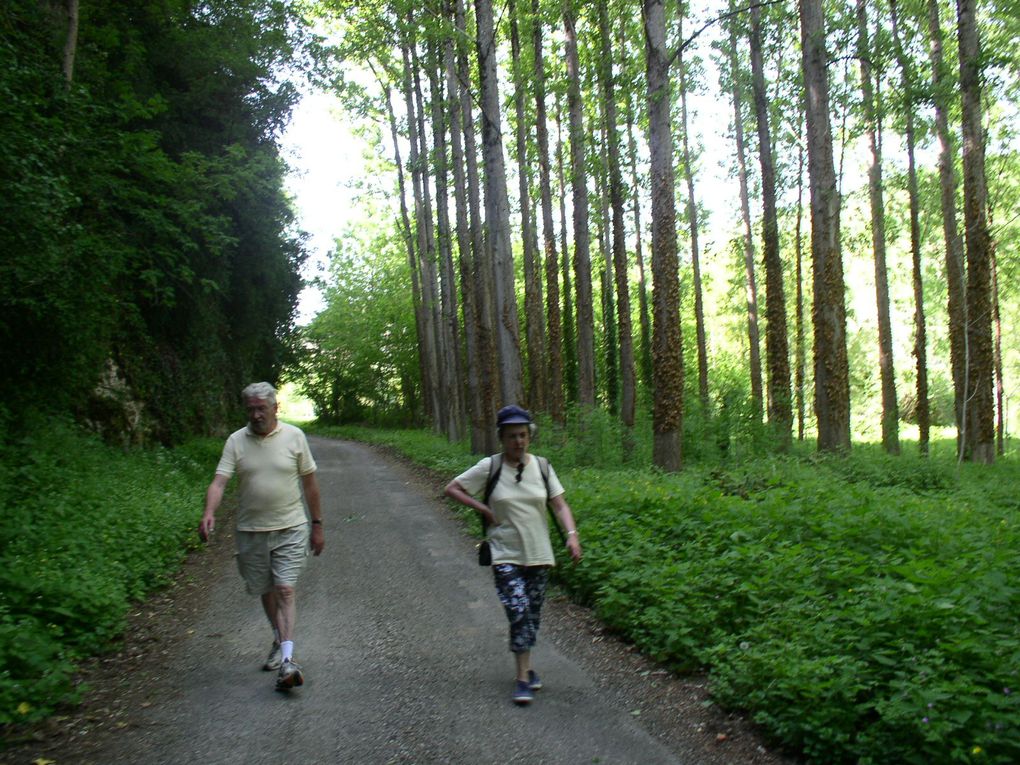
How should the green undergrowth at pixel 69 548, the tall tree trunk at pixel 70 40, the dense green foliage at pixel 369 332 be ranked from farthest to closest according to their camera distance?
the dense green foliage at pixel 369 332 < the tall tree trunk at pixel 70 40 < the green undergrowth at pixel 69 548

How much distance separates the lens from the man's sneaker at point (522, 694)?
17.5 ft

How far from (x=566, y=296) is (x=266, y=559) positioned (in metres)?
27.4

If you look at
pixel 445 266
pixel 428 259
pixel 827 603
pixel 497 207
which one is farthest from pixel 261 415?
pixel 428 259

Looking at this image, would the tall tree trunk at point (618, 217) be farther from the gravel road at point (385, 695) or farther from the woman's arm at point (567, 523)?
the woman's arm at point (567, 523)

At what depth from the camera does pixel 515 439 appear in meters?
5.56

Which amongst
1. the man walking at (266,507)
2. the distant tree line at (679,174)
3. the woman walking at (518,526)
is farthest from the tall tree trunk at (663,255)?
the man walking at (266,507)

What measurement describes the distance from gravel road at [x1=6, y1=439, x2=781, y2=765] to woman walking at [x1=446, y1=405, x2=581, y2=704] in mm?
456

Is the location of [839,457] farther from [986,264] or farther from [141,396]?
[141,396]

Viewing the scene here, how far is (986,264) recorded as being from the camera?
16.6 metres

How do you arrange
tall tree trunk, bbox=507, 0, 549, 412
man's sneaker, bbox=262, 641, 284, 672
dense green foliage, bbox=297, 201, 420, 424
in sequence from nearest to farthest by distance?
man's sneaker, bbox=262, 641, 284, 672, tall tree trunk, bbox=507, 0, 549, 412, dense green foliage, bbox=297, 201, 420, 424

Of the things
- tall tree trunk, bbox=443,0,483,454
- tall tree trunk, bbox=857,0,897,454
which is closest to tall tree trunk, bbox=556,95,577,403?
tall tree trunk, bbox=443,0,483,454

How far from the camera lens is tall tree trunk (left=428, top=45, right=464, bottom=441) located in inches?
925

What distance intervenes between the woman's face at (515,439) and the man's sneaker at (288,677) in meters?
2.10

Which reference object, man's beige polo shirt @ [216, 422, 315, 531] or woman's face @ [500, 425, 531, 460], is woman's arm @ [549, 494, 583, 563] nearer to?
woman's face @ [500, 425, 531, 460]
